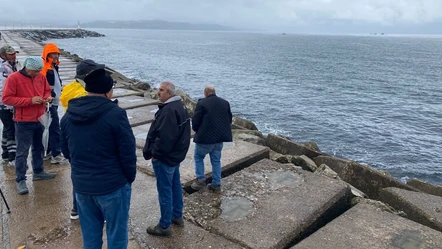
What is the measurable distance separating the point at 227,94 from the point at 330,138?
1182 cm

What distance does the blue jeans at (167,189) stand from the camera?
12.9 feet

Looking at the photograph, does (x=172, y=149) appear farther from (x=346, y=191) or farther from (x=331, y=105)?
(x=331, y=105)

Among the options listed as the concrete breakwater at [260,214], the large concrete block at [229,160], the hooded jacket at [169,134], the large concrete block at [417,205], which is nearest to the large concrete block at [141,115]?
the large concrete block at [229,160]

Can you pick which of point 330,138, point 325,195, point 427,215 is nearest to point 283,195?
point 325,195

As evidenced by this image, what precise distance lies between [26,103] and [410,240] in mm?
5400

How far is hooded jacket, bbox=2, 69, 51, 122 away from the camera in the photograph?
470 cm

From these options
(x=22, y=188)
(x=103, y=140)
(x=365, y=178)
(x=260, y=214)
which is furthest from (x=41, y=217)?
(x=365, y=178)

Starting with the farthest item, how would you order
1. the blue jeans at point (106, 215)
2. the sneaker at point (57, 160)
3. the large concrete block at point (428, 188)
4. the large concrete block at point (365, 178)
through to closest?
1. the large concrete block at point (428, 188)
2. the large concrete block at point (365, 178)
3. the sneaker at point (57, 160)
4. the blue jeans at point (106, 215)

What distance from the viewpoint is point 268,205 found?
5.03 meters

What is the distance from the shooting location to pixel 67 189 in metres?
5.28

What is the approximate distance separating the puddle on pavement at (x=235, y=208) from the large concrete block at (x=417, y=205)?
2585 mm

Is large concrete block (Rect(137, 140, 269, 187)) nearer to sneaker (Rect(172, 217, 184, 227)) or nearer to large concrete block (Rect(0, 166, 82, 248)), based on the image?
sneaker (Rect(172, 217, 184, 227))

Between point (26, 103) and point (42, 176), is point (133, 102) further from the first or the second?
point (26, 103)

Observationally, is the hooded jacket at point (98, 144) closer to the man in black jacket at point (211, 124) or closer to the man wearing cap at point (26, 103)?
the man in black jacket at point (211, 124)
